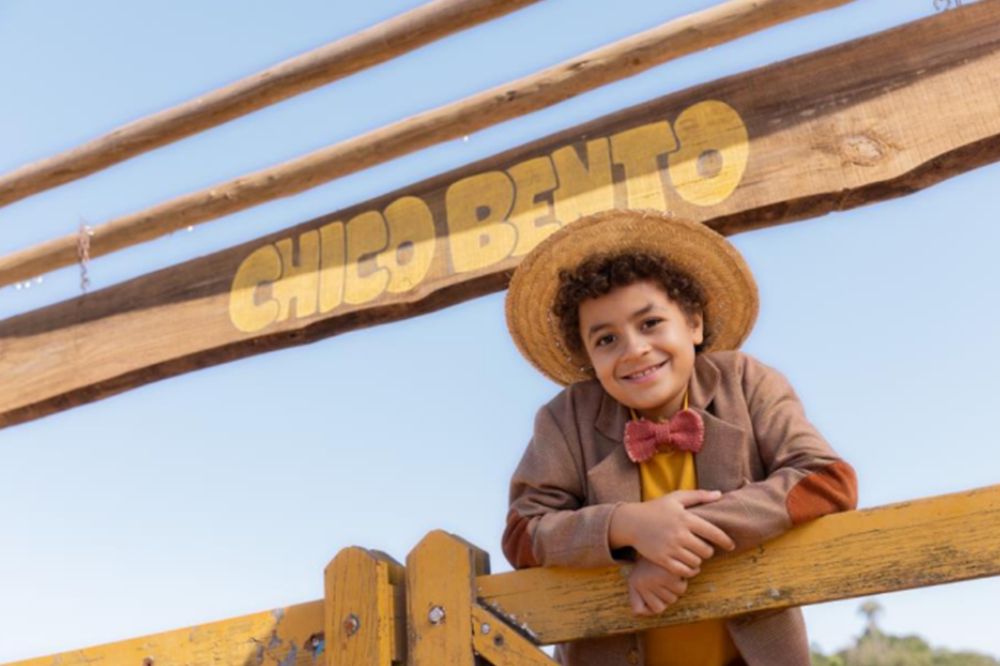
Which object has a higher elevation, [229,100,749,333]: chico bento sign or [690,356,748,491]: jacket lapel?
[229,100,749,333]: chico bento sign

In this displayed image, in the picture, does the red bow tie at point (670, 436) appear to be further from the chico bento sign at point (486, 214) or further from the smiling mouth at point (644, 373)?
the chico bento sign at point (486, 214)

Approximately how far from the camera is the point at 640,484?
2.34 meters

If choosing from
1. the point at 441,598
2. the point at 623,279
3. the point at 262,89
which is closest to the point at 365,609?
the point at 441,598

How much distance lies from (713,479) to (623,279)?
1.55ft

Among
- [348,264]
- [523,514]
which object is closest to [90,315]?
[348,264]

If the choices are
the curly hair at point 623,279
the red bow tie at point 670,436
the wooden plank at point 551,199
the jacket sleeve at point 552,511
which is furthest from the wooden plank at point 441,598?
the wooden plank at point 551,199

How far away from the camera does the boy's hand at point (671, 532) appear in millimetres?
1929

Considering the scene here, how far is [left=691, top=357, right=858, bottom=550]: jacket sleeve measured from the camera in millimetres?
1938

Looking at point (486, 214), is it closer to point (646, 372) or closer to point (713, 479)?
point (646, 372)

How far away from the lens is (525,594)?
2090 millimetres

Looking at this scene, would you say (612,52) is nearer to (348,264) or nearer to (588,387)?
(348,264)

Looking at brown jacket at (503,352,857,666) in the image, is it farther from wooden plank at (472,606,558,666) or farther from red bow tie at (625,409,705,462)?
wooden plank at (472,606,558,666)

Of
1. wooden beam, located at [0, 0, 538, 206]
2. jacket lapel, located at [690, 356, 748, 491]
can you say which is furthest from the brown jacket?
wooden beam, located at [0, 0, 538, 206]

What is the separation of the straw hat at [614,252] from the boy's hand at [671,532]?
26.2 inches
